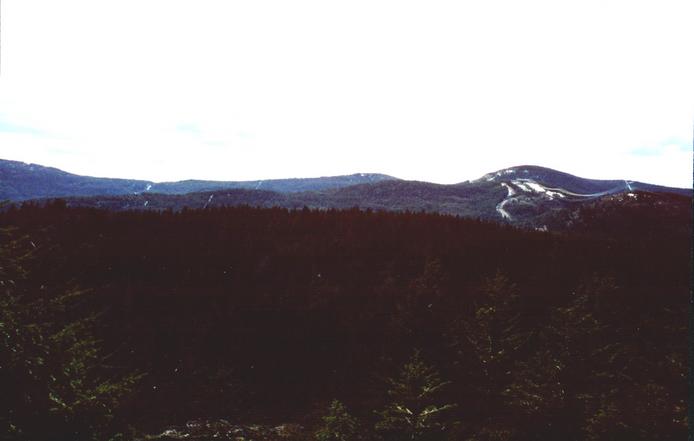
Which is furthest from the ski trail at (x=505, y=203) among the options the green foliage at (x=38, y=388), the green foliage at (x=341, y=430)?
the green foliage at (x=38, y=388)

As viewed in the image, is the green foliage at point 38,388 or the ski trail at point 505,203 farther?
the ski trail at point 505,203

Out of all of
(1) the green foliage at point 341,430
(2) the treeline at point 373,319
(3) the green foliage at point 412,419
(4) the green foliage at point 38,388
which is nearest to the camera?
(4) the green foliage at point 38,388

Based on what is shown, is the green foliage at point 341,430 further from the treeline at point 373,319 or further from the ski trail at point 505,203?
the ski trail at point 505,203

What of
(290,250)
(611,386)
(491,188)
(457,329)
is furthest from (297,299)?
(491,188)

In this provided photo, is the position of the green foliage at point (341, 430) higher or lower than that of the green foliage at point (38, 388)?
lower

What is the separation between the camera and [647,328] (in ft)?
54.3

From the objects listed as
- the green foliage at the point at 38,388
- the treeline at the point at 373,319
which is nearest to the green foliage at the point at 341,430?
the treeline at the point at 373,319

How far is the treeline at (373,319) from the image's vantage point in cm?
1183

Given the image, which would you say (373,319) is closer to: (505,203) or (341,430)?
(341,430)

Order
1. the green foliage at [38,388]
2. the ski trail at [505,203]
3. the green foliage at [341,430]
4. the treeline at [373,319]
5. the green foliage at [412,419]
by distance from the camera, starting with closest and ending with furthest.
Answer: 1. the green foliage at [38,388]
2. the green foliage at [412,419]
3. the green foliage at [341,430]
4. the treeline at [373,319]
5. the ski trail at [505,203]

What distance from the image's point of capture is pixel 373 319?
57.8ft

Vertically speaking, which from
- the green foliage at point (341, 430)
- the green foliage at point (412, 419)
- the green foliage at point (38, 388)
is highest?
the green foliage at point (38, 388)

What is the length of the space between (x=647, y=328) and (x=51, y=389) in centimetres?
1822

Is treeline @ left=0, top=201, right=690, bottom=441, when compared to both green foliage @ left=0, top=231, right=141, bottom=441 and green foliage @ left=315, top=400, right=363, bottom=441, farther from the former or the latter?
green foliage @ left=0, top=231, right=141, bottom=441
